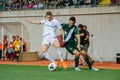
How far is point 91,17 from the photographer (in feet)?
86.8

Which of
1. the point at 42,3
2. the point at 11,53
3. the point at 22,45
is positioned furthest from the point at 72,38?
the point at 42,3

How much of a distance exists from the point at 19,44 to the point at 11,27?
3.97 meters

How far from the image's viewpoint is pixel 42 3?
97.6 ft

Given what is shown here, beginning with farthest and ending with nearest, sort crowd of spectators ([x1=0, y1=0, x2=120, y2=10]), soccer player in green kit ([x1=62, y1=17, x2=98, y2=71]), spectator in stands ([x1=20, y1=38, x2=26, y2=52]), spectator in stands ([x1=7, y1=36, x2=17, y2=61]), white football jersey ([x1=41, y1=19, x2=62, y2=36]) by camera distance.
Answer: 1. spectator in stands ([x1=20, y1=38, x2=26, y2=52])
2. crowd of spectators ([x1=0, y1=0, x2=120, y2=10])
3. spectator in stands ([x1=7, y1=36, x2=17, y2=61])
4. white football jersey ([x1=41, y1=19, x2=62, y2=36])
5. soccer player in green kit ([x1=62, y1=17, x2=98, y2=71])

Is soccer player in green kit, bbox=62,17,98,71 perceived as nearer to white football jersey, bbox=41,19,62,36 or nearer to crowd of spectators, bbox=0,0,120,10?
white football jersey, bbox=41,19,62,36

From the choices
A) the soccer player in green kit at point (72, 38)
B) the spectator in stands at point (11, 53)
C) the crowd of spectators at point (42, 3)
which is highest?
the crowd of spectators at point (42, 3)

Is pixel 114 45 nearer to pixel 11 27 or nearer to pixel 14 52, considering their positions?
pixel 14 52

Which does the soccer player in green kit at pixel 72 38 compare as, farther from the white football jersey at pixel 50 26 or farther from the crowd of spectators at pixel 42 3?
the crowd of spectators at pixel 42 3

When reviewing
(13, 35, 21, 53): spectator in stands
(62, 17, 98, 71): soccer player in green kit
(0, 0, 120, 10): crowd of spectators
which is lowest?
(13, 35, 21, 53): spectator in stands

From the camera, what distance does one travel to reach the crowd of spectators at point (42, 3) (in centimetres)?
2731

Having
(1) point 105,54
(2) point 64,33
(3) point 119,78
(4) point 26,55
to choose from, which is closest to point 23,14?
(4) point 26,55

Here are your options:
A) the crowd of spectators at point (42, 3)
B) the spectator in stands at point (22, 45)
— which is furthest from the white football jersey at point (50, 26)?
the spectator in stands at point (22, 45)

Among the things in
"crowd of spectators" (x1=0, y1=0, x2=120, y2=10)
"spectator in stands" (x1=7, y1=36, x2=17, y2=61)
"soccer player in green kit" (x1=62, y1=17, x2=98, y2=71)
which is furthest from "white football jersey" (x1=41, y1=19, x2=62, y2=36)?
"spectator in stands" (x1=7, y1=36, x2=17, y2=61)

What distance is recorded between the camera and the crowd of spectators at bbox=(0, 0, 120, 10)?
27.3 m
